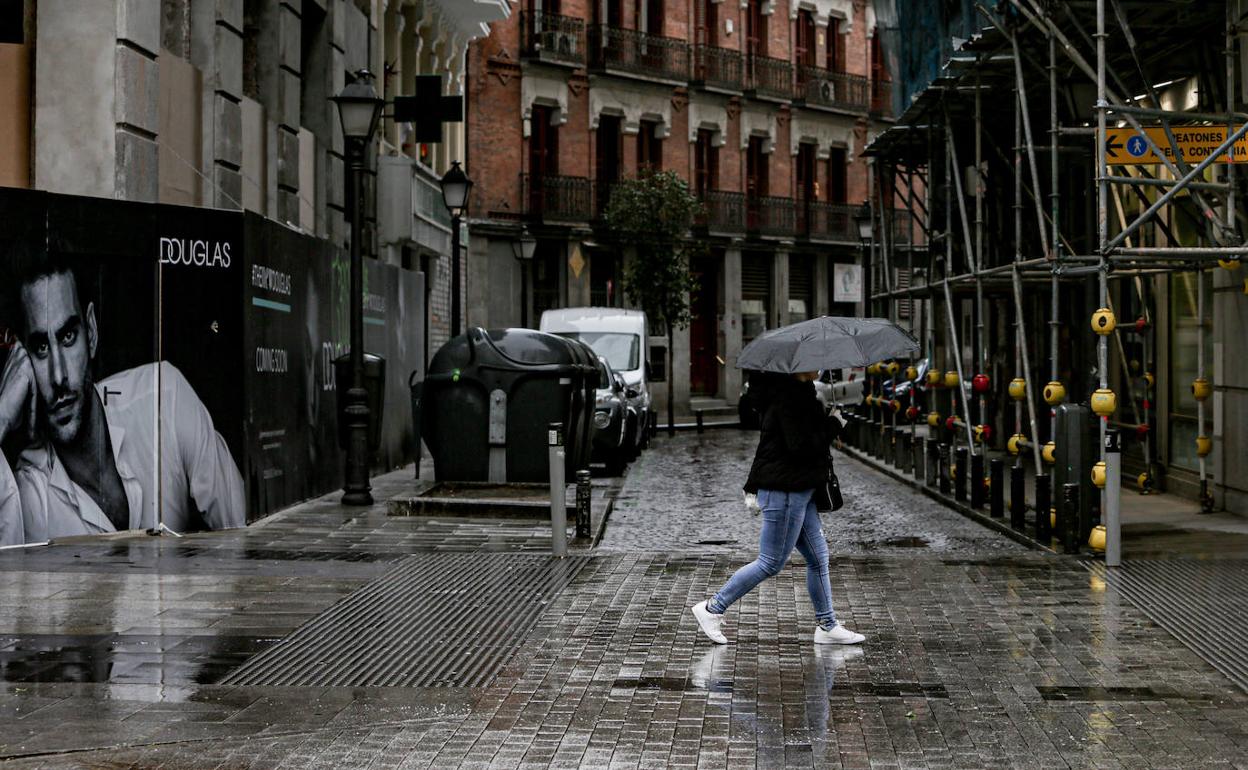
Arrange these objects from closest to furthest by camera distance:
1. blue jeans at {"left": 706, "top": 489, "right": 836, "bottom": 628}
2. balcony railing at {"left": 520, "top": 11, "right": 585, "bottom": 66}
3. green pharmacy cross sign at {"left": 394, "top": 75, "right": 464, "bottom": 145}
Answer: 1. blue jeans at {"left": 706, "top": 489, "right": 836, "bottom": 628}
2. green pharmacy cross sign at {"left": 394, "top": 75, "right": 464, "bottom": 145}
3. balcony railing at {"left": 520, "top": 11, "right": 585, "bottom": 66}

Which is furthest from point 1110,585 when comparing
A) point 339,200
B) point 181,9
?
point 339,200

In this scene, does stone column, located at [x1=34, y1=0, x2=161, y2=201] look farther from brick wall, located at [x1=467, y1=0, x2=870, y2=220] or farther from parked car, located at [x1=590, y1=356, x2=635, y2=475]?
brick wall, located at [x1=467, y1=0, x2=870, y2=220]

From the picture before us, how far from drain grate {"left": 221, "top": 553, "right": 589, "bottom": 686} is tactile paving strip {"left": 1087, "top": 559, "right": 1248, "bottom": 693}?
3750 mm

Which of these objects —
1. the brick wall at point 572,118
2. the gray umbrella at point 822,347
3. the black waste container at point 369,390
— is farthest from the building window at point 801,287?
the gray umbrella at point 822,347

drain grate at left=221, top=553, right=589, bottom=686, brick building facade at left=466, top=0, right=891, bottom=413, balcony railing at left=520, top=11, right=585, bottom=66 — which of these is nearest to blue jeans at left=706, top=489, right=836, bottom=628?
drain grate at left=221, top=553, right=589, bottom=686

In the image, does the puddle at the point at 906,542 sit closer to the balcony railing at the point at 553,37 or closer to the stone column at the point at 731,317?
the balcony railing at the point at 553,37

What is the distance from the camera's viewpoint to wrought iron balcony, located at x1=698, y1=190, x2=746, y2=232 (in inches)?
1829

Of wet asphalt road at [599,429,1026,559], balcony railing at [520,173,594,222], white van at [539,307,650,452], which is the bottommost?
wet asphalt road at [599,429,1026,559]

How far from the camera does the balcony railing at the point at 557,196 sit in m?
42.4

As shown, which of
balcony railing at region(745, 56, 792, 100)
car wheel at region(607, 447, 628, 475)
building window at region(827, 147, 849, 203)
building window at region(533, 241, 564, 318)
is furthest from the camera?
building window at region(827, 147, 849, 203)

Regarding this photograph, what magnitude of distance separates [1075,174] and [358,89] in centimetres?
1015

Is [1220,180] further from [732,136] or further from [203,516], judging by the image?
[732,136]

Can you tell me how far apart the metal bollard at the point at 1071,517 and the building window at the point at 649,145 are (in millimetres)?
33238

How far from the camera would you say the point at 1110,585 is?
11.3m
